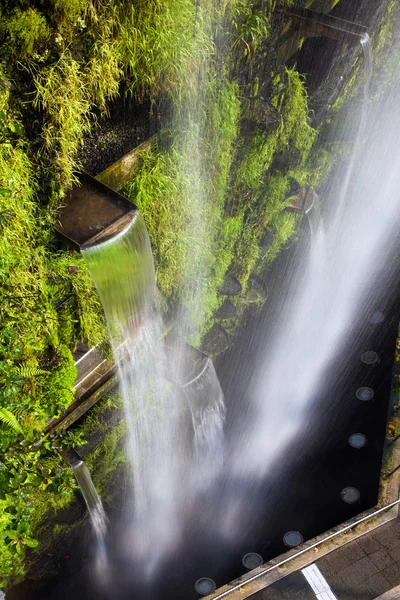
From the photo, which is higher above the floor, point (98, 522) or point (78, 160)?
point (78, 160)

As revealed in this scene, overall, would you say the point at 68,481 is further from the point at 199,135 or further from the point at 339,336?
the point at 339,336

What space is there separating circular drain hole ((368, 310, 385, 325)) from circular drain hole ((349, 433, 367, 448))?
9.75ft

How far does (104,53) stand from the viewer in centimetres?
607

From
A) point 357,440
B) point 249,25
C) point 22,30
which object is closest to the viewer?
point 22,30

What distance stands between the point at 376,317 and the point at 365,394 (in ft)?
7.20

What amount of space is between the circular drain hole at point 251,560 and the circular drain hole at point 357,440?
280 centimetres

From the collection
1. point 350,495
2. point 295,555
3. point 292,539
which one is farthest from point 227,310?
point 295,555

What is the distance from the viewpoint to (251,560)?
9.93 m

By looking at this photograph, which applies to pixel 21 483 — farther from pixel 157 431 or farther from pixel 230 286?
pixel 230 286

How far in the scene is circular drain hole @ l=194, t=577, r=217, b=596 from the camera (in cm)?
959

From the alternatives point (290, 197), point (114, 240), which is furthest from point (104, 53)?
point (290, 197)

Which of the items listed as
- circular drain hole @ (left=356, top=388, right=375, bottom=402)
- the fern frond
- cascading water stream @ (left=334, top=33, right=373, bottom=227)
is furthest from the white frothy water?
cascading water stream @ (left=334, top=33, right=373, bottom=227)

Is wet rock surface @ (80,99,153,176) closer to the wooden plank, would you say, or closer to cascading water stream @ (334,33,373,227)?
the wooden plank

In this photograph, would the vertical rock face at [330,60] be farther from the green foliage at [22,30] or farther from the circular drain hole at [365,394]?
the green foliage at [22,30]
